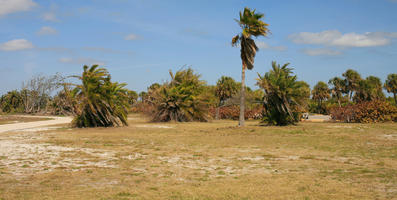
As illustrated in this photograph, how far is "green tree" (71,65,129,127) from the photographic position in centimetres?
2227

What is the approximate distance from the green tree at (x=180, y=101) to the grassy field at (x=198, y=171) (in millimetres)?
17623

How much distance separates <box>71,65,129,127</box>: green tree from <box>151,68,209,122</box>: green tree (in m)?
7.06

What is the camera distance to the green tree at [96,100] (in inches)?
877

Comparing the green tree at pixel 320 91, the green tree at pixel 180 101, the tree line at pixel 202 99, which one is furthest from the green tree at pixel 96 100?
the green tree at pixel 320 91

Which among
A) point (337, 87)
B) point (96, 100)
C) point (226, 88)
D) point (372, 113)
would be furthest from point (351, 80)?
point (96, 100)

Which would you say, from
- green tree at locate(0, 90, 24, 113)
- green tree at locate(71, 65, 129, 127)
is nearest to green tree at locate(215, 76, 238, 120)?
green tree at locate(0, 90, 24, 113)

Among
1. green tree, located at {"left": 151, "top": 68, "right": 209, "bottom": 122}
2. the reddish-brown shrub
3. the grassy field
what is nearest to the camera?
the grassy field

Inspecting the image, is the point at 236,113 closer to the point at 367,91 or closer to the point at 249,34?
the point at 249,34

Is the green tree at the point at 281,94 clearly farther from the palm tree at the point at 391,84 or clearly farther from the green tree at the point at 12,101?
the palm tree at the point at 391,84

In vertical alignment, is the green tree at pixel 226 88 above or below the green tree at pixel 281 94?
above

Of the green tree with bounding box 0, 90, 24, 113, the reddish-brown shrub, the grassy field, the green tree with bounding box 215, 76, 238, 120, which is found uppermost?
the green tree with bounding box 215, 76, 238, 120

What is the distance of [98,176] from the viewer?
800 centimetres

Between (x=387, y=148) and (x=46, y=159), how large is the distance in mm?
10769

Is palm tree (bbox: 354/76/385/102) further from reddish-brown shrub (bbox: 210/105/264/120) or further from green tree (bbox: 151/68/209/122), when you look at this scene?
green tree (bbox: 151/68/209/122)
